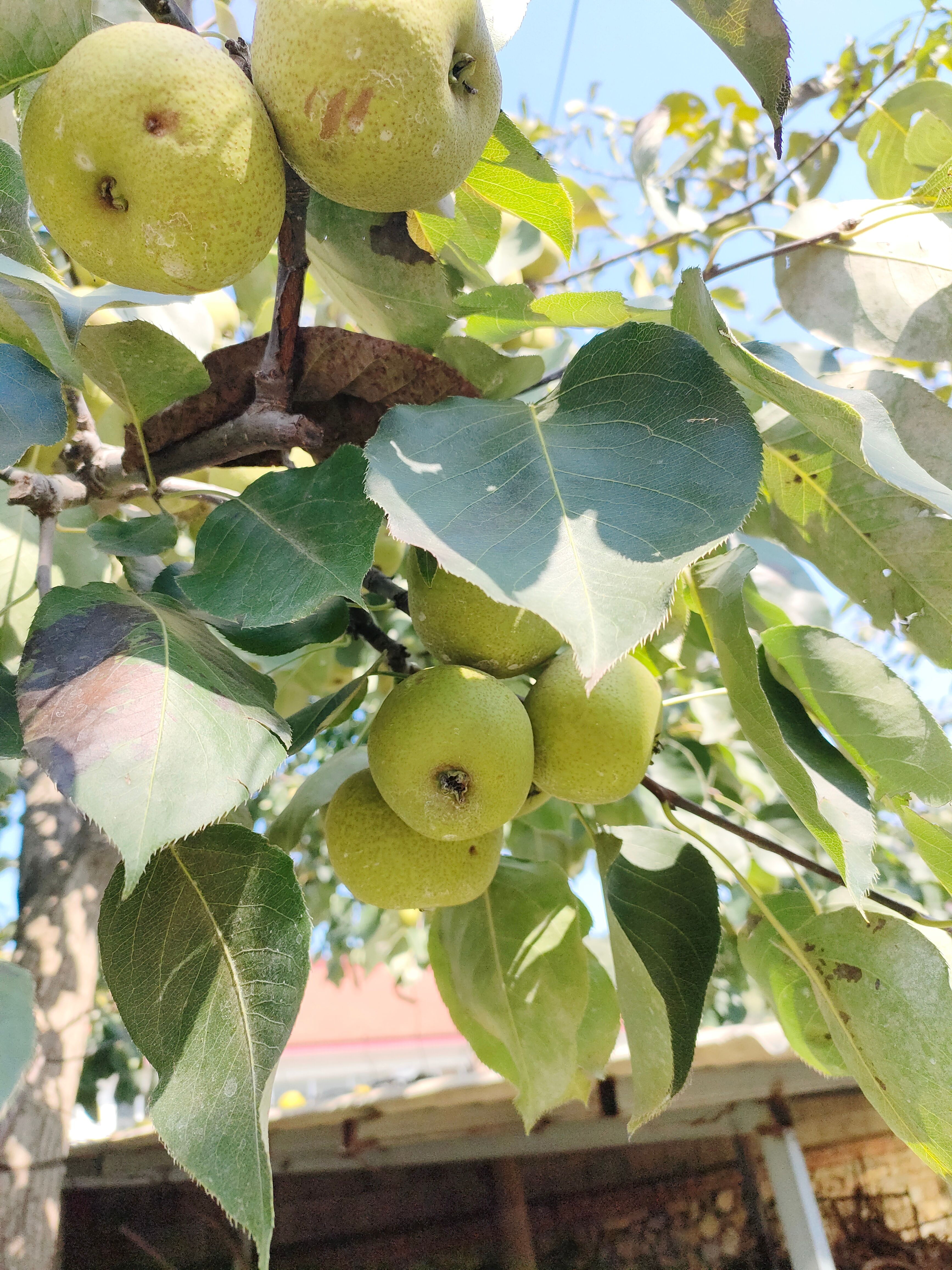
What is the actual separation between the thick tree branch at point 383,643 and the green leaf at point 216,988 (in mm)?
317

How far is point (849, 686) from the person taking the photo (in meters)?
0.80

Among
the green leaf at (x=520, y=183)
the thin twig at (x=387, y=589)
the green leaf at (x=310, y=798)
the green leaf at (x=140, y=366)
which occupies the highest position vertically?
the green leaf at (x=520, y=183)

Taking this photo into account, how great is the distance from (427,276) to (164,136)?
0.29 meters

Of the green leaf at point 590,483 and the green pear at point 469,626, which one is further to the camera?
the green pear at point 469,626

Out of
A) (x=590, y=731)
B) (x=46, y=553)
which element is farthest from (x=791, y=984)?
(x=46, y=553)

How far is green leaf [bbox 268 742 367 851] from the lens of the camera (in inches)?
40.3

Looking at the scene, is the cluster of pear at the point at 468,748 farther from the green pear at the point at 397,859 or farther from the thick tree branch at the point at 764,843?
the thick tree branch at the point at 764,843

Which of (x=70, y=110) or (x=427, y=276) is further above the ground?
(x=427, y=276)

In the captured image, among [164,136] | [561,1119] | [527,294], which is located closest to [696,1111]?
[561,1119]

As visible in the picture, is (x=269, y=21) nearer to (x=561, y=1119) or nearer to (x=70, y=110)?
(x=70, y=110)

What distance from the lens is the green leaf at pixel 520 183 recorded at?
77 cm

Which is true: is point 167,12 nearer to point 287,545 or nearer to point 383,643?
point 287,545

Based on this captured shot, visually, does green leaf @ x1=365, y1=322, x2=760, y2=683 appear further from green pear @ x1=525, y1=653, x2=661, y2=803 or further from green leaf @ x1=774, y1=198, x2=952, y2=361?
green leaf @ x1=774, y1=198, x2=952, y2=361

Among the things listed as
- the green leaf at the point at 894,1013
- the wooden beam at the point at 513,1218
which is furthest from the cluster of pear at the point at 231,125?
the wooden beam at the point at 513,1218
